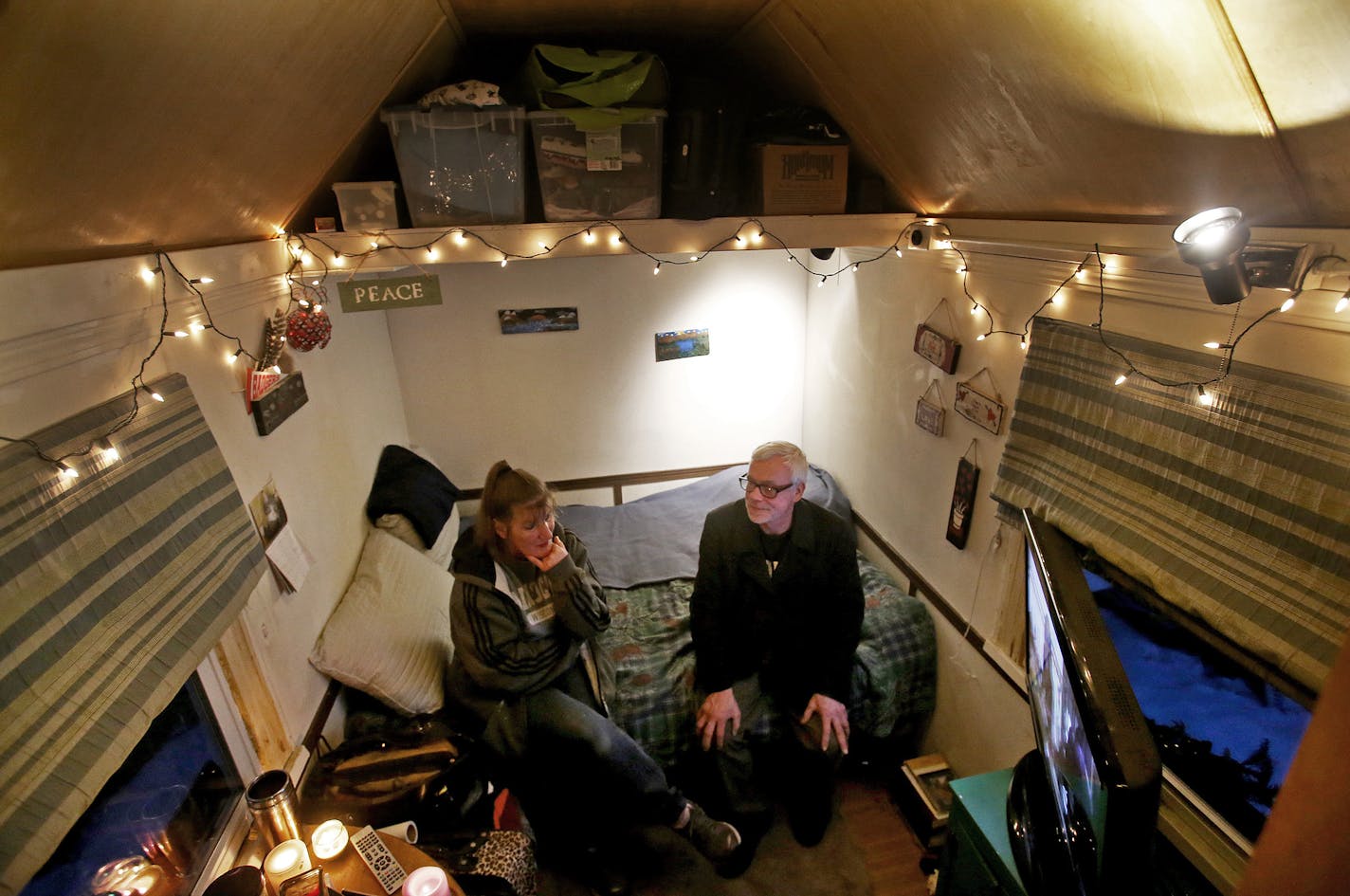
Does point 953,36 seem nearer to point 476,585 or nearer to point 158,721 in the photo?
point 476,585

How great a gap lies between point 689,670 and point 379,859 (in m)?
1.16

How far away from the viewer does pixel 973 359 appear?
2211 millimetres

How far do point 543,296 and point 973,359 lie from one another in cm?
210

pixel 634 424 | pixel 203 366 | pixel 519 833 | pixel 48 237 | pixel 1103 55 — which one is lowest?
pixel 519 833

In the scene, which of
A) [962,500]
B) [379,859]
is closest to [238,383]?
[379,859]

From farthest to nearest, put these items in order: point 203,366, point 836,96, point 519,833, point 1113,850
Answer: point 836,96, point 519,833, point 203,366, point 1113,850

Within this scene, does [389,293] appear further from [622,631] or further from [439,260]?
[622,631]

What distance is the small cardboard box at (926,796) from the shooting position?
2.30 meters

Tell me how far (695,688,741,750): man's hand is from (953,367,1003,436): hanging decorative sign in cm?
125

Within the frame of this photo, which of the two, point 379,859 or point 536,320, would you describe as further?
point 536,320

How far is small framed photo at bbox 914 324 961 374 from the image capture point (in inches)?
90.2

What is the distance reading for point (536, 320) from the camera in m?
3.35

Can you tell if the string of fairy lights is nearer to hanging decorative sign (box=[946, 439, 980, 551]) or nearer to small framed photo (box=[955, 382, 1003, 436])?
small framed photo (box=[955, 382, 1003, 436])

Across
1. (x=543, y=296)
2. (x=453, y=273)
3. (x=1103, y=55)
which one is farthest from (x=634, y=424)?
(x=1103, y=55)
